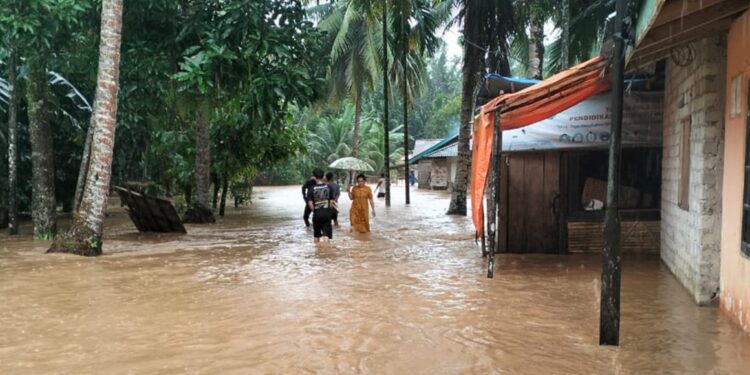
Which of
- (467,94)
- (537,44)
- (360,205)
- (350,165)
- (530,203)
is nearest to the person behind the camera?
(530,203)

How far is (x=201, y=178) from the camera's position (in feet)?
54.4

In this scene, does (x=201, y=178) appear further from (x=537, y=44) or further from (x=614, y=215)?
(x=614, y=215)

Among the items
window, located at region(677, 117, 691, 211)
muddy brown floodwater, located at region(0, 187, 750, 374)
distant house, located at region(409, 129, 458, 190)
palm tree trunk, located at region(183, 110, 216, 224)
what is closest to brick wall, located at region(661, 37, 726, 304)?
window, located at region(677, 117, 691, 211)

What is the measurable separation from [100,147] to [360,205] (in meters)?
5.83

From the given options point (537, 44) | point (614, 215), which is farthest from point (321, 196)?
point (537, 44)

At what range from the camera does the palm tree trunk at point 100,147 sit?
988 centimetres

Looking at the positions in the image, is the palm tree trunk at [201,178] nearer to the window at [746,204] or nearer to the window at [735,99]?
the window at [735,99]

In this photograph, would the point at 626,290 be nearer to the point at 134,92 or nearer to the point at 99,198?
the point at 99,198

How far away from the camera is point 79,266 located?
9.08 metres

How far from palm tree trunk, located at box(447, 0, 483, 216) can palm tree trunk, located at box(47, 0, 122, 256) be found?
30.9ft

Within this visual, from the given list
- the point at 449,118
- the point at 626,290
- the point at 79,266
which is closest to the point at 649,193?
the point at 626,290

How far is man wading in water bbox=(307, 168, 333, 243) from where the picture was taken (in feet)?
36.8

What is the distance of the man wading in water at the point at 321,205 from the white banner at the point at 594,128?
134 inches

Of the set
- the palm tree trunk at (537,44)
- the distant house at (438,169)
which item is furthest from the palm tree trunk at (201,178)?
the distant house at (438,169)
